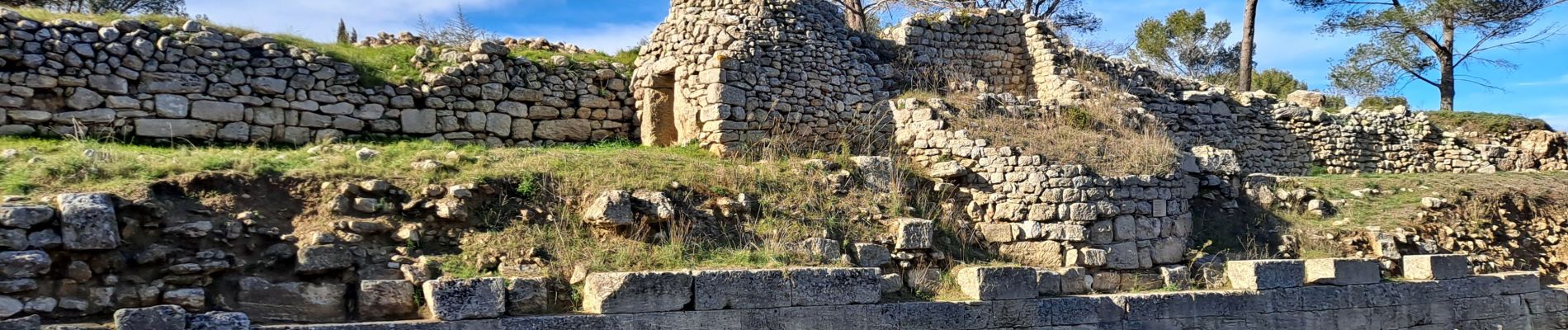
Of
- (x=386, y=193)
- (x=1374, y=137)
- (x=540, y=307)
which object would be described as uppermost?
(x=1374, y=137)

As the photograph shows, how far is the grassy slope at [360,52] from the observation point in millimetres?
9898

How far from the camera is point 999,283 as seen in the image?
26.6 feet

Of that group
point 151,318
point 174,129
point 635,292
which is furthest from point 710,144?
point 151,318

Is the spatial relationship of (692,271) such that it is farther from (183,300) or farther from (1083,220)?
(1083,220)

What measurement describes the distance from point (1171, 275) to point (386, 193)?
660 centimetres

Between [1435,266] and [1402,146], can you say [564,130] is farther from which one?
[1402,146]

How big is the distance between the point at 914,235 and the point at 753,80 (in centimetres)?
275

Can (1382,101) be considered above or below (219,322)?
above

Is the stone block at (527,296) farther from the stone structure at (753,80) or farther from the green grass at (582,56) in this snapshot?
the green grass at (582,56)

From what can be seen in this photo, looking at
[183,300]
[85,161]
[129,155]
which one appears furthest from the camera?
[129,155]

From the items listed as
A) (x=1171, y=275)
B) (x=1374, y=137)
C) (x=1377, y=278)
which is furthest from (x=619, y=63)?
(x=1374, y=137)

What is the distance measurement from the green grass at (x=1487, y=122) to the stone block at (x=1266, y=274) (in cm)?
831

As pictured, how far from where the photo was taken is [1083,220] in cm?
961

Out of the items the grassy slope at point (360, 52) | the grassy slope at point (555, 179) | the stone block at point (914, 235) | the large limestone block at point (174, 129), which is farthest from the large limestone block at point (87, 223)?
the stone block at point (914, 235)
